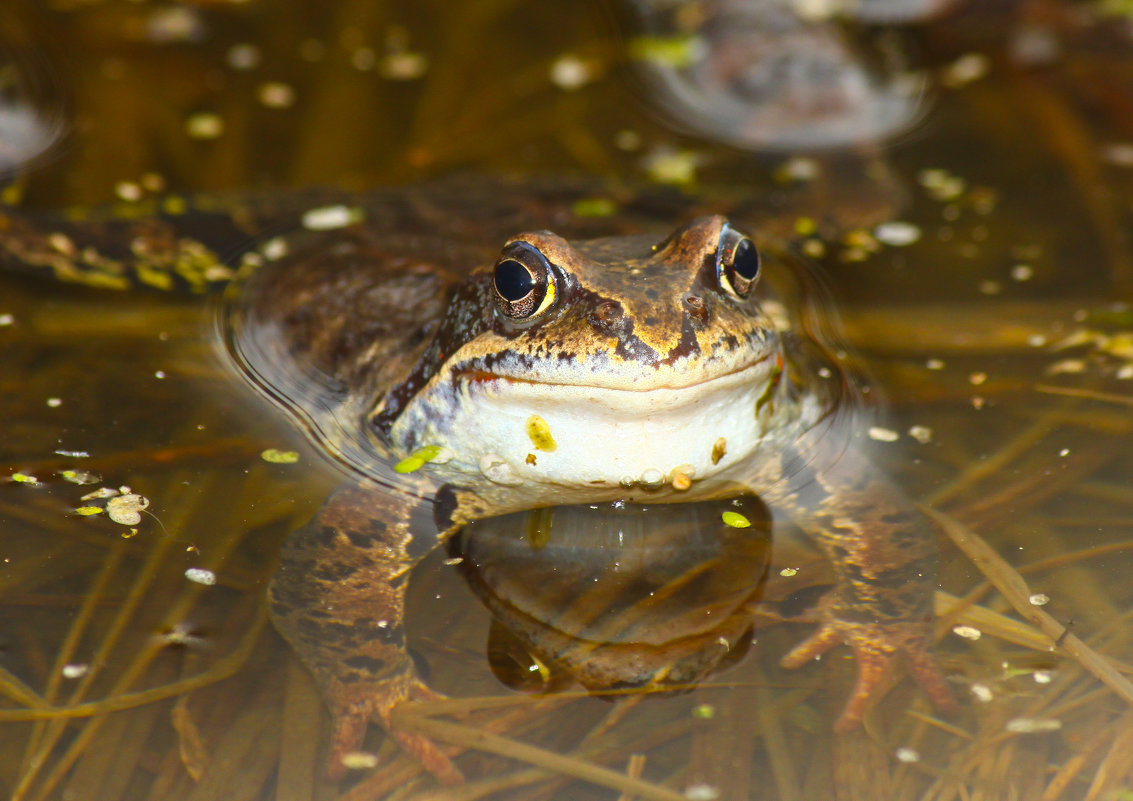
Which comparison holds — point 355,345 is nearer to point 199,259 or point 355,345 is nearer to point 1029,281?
point 199,259

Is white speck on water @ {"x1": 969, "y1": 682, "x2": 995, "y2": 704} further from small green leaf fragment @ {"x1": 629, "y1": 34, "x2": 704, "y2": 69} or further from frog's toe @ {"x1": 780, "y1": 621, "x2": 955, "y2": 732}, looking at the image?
small green leaf fragment @ {"x1": 629, "y1": 34, "x2": 704, "y2": 69}

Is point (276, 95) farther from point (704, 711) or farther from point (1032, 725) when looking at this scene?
point (1032, 725)

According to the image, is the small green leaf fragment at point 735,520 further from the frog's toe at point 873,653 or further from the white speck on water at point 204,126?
the white speck on water at point 204,126

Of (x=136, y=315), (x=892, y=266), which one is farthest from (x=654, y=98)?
(x=136, y=315)

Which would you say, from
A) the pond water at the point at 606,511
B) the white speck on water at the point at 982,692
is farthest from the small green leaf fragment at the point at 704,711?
Result: the white speck on water at the point at 982,692

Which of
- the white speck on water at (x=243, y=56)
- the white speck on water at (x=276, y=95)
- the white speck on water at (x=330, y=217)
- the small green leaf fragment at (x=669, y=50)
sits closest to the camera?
the white speck on water at (x=330, y=217)

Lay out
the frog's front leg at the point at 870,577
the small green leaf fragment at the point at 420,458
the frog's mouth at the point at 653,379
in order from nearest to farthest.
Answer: the frog's mouth at the point at 653,379 < the frog's front leg at the point at 870,577 < the small green leaf fragment at the point at 420,458

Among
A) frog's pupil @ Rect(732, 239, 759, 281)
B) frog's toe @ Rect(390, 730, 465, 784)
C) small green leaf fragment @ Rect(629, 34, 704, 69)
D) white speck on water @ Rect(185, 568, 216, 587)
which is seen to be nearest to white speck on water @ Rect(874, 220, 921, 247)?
small green leaf fragment @ Rect(629, 34, 704, 69)
